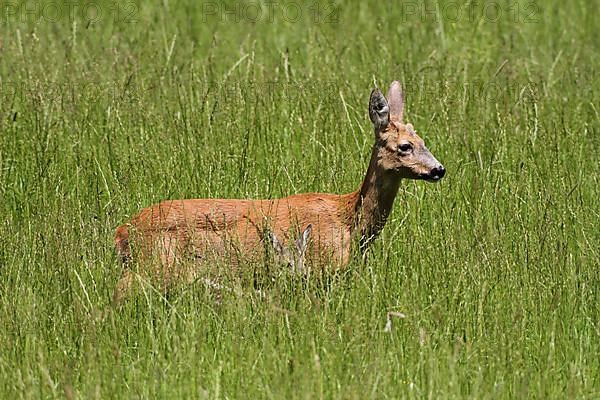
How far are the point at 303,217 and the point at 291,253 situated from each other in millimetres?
503

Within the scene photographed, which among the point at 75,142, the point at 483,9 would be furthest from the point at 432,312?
the point at 483,9

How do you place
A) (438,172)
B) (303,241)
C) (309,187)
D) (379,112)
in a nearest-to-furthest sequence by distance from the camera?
(303,241) < (438,172) < (379,112) < (309,187)

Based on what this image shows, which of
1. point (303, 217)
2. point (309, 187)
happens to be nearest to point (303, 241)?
point (303, 217)

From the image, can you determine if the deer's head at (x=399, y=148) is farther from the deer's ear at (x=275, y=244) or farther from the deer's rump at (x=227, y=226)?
the deer's ear at (x=275, y=244)

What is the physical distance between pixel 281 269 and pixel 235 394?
764 mm

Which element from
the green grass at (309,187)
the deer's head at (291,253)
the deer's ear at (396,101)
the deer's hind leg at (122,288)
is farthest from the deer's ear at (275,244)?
the deer's ear at (396,101)

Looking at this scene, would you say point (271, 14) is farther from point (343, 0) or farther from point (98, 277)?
point (98, 277)

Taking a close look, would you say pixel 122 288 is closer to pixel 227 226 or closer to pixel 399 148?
pixel 227 226

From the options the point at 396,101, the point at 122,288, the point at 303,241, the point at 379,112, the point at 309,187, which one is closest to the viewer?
the point at 122,288

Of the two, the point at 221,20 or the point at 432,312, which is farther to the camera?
A: the point at 221,20

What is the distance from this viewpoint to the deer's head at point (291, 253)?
5176 millimetres

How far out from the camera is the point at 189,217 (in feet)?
18.4

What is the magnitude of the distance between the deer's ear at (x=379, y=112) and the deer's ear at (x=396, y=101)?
0.13 m

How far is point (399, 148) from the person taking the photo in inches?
224
